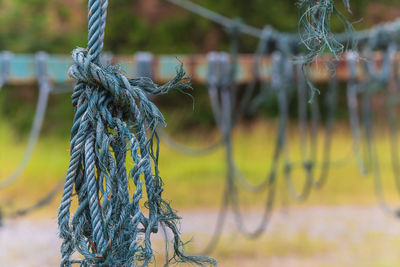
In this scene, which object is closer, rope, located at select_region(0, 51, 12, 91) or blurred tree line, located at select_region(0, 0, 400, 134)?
rope, located at select_region(0, 51, 12, 91)

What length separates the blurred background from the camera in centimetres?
453

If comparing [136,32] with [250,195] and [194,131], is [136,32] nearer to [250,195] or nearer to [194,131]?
[194,131]

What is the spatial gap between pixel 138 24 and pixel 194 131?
1.31m

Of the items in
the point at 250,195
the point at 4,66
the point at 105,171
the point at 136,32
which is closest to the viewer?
the point at 105,171

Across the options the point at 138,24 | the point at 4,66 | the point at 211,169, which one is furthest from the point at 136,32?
the point at 4,66

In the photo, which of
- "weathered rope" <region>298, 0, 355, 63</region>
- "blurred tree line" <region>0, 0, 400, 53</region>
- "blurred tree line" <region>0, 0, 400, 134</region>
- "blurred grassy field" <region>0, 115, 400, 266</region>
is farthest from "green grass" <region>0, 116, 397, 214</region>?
"weathered rope" <region>298, 0, 355, 63</region>

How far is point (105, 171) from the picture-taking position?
669 mm

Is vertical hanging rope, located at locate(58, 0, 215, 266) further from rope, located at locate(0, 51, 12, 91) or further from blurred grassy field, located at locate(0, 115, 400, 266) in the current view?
blurred grassy field, located at locate(0, 115, 400, 266)

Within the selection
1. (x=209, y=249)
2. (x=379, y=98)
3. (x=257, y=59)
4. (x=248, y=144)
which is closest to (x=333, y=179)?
(x=248, y=144)

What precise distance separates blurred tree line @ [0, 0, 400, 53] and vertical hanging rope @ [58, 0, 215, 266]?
558 centimetres

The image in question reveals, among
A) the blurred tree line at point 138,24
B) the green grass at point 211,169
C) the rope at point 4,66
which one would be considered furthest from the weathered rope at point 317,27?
the blurred tree line at point 138,24

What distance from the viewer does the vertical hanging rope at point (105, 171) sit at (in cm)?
66

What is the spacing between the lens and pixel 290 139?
20.7 ft

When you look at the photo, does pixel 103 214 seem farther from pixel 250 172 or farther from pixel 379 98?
pixel 379 98
